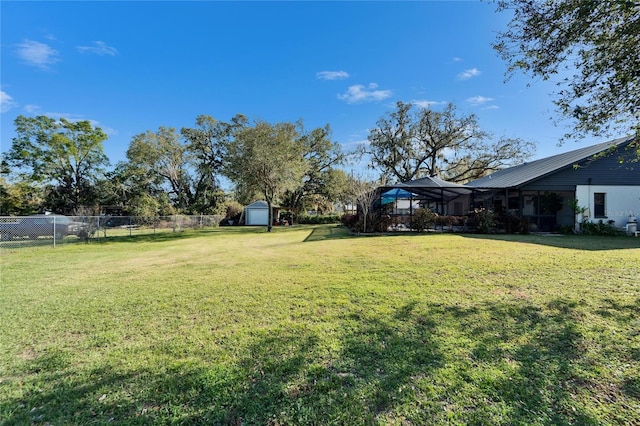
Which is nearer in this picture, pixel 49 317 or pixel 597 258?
pixel 49 317

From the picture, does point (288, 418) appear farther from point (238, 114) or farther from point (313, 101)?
point (238, 114)

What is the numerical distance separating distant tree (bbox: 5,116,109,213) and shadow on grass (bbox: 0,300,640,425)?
3678 centimetres

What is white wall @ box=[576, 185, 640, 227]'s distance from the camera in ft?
47.7

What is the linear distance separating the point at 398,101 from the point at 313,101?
367 inches

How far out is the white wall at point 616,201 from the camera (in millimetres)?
14539

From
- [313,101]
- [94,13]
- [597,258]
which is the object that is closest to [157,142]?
[313,101]

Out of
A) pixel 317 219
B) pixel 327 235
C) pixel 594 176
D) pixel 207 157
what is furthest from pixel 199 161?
pixel 594 176

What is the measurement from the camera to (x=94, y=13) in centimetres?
905

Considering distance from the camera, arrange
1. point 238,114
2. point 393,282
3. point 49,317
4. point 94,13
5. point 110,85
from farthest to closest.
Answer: point 238,114 → point 110,85 → point 94,13 → point 393,282 → point 49,317

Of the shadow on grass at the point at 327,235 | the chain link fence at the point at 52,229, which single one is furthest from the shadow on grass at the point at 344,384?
the chain link fence at the point at 52,229

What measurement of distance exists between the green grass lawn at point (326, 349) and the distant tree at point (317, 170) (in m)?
26.0

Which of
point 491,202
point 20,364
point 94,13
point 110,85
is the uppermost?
point 110,85

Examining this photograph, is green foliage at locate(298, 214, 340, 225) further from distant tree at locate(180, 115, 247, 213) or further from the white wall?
the white wall

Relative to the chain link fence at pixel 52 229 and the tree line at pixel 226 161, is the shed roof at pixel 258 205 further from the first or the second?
the chain link fence at pixel 52 229
